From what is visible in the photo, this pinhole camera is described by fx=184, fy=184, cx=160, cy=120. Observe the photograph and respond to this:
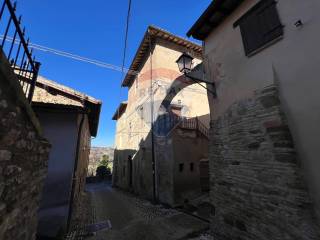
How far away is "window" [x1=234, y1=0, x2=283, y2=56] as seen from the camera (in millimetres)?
3874

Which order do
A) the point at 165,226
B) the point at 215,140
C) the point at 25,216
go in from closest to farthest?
the point at 25,216
the point at 215,140
the point at 165,226

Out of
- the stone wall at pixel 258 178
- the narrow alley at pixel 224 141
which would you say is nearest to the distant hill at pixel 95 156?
the narrow alley at pixel 224 141

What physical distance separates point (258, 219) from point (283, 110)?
2275mm

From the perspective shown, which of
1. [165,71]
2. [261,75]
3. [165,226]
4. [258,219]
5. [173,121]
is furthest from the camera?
[165,71]

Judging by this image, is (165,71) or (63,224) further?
(165,71)

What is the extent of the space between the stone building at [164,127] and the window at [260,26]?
587cm

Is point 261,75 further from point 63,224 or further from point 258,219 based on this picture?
point 63,224

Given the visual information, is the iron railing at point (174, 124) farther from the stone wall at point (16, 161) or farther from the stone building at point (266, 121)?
the stone wall at point (16, 161)

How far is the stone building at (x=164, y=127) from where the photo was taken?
946 cm

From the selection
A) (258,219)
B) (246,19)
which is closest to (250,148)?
(258,219)

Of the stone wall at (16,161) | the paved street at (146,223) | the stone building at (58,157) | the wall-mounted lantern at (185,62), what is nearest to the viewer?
the stone wall at (16,161)

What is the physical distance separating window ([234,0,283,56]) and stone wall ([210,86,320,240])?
1.07 metres

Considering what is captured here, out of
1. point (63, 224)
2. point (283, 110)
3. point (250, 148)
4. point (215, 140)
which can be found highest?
point (283, 110)

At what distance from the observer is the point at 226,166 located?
4.73 metres
